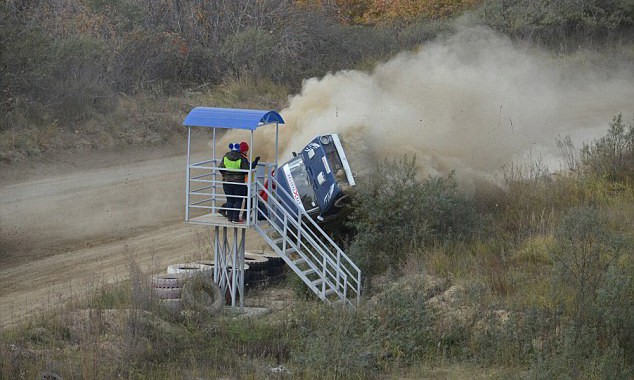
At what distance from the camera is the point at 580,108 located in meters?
33.1

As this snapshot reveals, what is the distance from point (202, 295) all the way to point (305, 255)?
6.50ft

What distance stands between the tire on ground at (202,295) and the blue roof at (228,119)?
2.72m

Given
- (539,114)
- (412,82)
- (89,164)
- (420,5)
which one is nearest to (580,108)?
(539,114)

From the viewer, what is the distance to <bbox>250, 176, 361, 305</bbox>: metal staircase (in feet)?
57.8

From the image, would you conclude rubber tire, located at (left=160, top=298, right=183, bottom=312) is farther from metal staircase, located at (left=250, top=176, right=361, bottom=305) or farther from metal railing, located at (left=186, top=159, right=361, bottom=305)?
metal staircase, located at (left=250, top=176, right=361, bottom=305)

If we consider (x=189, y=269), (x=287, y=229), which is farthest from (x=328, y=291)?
(x=189, y=269)

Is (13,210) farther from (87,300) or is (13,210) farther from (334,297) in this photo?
(334,297)

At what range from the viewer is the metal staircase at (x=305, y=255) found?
57.8ft

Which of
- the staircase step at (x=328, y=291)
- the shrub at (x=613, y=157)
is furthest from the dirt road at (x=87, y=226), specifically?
the shrub at (x=613, y=157)

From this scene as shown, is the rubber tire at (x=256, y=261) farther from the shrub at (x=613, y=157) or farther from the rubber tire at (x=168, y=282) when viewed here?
the shrub at (x=613, y=157)

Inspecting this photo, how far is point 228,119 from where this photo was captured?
17.3m

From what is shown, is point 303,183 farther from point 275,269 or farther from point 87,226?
point 87,226

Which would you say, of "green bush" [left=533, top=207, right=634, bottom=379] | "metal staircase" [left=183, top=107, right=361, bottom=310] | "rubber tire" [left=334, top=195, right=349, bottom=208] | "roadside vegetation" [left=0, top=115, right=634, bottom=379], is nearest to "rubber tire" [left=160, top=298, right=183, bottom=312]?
"roadside vegetation" [left=0, top=115, right=634, bottom=379]

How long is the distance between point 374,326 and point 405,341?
2.34 feet
